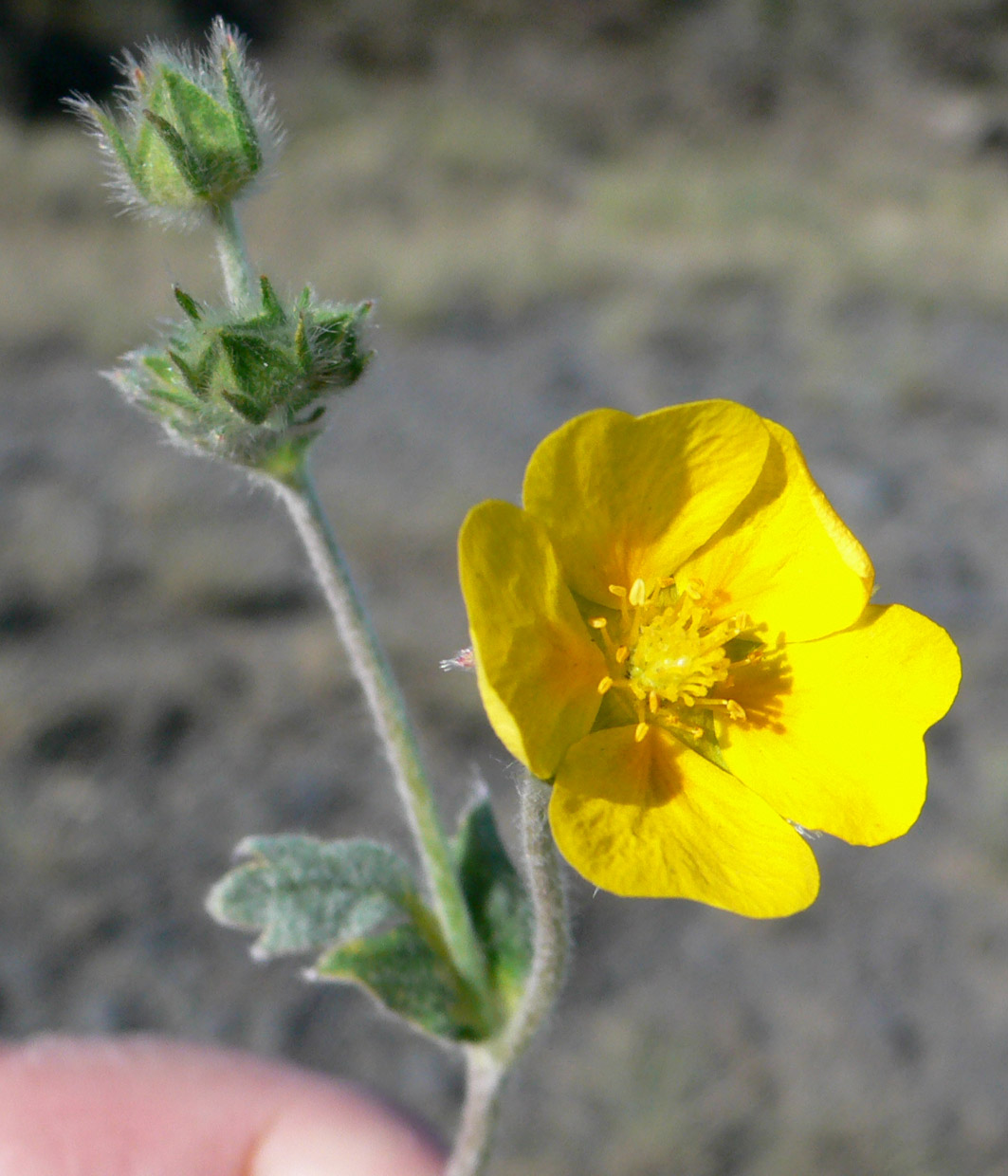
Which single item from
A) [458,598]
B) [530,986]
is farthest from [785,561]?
[458,598]

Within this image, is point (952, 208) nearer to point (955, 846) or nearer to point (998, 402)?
point (998, 402)

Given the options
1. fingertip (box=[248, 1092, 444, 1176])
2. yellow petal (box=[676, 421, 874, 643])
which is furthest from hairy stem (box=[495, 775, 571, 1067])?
fingertip (box=[248, 1092, 444, 1176])

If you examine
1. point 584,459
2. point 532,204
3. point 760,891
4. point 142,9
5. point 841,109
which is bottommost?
point 841,109

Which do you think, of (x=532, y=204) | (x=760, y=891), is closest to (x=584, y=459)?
(x=760, y=891)

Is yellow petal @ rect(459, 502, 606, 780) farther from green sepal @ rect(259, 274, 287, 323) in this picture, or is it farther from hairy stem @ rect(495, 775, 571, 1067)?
green sepal @ rect(259, 274, 287, 323)

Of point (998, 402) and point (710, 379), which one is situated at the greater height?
point (710, 379)

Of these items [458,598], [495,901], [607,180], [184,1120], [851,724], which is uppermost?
[851,724]

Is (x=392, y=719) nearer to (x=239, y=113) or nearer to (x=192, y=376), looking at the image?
(x=192, y=376)

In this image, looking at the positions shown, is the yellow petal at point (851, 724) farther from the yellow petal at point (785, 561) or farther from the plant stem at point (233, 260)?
the plant stem at point (233, 260)
